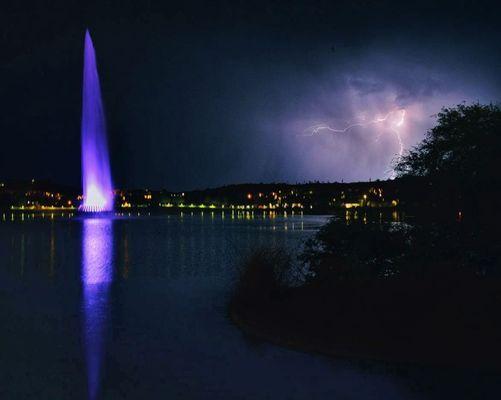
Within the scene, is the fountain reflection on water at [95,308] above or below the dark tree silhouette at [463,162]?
below

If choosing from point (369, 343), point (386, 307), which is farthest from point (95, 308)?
point (369, 343)

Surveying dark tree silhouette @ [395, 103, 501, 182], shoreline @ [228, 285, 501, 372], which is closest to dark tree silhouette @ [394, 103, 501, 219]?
dark tree silhouette @ [395, 103, 501, 182]

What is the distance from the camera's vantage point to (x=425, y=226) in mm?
17859

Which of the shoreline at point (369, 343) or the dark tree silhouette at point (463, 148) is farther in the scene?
the dark tree silhouette at point (463, 148)

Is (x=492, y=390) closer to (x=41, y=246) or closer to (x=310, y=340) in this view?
(x=310, y=340)

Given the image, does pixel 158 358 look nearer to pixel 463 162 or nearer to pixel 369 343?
pixel 369 343

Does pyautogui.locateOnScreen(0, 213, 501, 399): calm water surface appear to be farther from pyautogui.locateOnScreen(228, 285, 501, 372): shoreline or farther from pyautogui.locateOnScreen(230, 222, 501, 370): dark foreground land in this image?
pyautogui.locateOnScreen(230, 222, 501, 370): dark foreground land

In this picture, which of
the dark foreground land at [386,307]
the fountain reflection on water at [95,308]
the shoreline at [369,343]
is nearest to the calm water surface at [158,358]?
the fountain reflection on water at [95,308]

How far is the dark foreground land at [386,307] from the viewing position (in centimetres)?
1040

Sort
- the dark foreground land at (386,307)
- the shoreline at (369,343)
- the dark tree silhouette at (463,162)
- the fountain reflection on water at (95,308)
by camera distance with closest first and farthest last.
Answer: the fountain reflection on water at (95,308), the shoreline at (369,343), the dark foreground land at (386,307), the dark tree silhouette at (463,162)

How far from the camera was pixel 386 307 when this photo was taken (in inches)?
484

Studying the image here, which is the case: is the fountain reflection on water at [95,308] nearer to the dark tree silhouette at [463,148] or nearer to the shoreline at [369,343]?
the shoreline at [369,343]

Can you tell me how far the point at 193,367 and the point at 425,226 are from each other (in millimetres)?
10421

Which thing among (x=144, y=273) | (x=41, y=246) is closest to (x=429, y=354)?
(x=144, y=273)
